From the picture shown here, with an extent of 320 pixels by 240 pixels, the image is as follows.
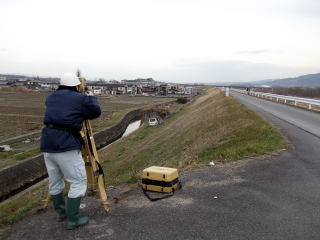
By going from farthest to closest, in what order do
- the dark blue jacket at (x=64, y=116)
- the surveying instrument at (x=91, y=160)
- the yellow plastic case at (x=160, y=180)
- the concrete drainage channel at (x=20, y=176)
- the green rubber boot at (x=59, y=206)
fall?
the concrete drainage channel at (x=20, y=176) < the yellow plastic case at (x=160, y=180) < the surveying instrument at (x=91, y=160) < the green rubber boot at (x=59, y=206) < the dark blue jacket at (x=64, y=116)

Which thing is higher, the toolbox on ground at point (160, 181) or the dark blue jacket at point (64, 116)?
the dark blue jacket at point (64, 116)

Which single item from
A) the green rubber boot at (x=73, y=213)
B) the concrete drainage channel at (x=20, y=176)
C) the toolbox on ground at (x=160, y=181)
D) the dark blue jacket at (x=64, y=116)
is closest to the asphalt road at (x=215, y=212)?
the green rubber boot at (x=73, y=213)

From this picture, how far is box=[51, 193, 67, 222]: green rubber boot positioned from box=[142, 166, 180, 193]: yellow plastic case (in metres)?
1.66

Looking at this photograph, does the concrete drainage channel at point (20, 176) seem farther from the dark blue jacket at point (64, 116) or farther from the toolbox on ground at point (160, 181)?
the dark blue jacket at point (64, 116)

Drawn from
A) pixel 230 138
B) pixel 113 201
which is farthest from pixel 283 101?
pixel 113 201

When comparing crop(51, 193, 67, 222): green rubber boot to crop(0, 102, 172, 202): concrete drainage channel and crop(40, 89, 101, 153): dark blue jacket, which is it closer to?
crop(40, 89, 101, 153): dark blue jacket

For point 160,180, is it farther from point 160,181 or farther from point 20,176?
point 20,176

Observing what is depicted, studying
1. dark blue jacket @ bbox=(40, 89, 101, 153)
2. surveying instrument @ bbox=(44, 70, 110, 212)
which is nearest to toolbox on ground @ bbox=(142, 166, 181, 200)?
surveying instrument @ bbox=(44, 70, 110, 212)

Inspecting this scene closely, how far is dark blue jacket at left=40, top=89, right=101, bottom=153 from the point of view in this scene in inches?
170

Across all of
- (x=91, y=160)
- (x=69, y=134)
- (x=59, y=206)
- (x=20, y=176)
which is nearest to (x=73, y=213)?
(x=59, y=206)

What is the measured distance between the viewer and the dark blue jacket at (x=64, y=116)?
4316 mm

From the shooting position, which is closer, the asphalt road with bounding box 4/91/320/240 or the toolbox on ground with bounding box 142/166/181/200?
the asphalt road with bounding box 4/91/320/240

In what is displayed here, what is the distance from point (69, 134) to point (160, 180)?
6.93 ft

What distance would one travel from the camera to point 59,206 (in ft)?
15.9
